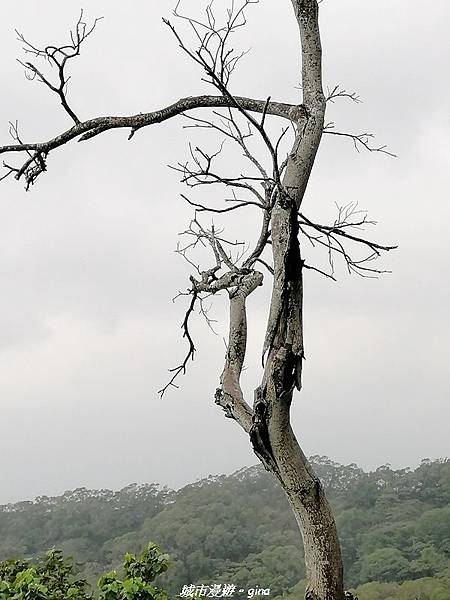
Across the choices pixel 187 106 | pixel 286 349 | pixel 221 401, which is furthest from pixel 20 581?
pixel 187 106

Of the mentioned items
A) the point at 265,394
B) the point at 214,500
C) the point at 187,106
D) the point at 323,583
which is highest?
the point at 187,106

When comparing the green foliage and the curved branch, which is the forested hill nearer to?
the green foliage

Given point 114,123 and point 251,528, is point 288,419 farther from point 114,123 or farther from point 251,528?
point 251,528

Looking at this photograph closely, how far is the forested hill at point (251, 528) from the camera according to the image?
5996 millimetres

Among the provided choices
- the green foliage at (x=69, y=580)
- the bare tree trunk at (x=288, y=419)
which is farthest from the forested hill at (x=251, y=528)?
the bare tree trunk at (x=288, y=419)

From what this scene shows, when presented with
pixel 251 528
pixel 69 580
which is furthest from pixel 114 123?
pixel 251 528

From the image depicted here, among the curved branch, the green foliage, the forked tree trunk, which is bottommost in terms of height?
the green foliage

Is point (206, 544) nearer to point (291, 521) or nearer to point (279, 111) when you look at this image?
point (291, 521)

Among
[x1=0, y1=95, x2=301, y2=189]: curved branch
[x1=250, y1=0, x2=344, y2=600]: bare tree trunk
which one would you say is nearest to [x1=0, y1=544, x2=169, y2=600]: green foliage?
[x1=250, y1=0, x2=344, y2=600]: bare tree trunk

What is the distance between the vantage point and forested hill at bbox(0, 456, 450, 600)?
6.00 metres

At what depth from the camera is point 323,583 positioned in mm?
1710

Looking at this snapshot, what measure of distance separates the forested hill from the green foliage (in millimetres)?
3115

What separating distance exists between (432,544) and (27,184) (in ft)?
17.4

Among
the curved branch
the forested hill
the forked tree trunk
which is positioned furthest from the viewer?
the forested hill
